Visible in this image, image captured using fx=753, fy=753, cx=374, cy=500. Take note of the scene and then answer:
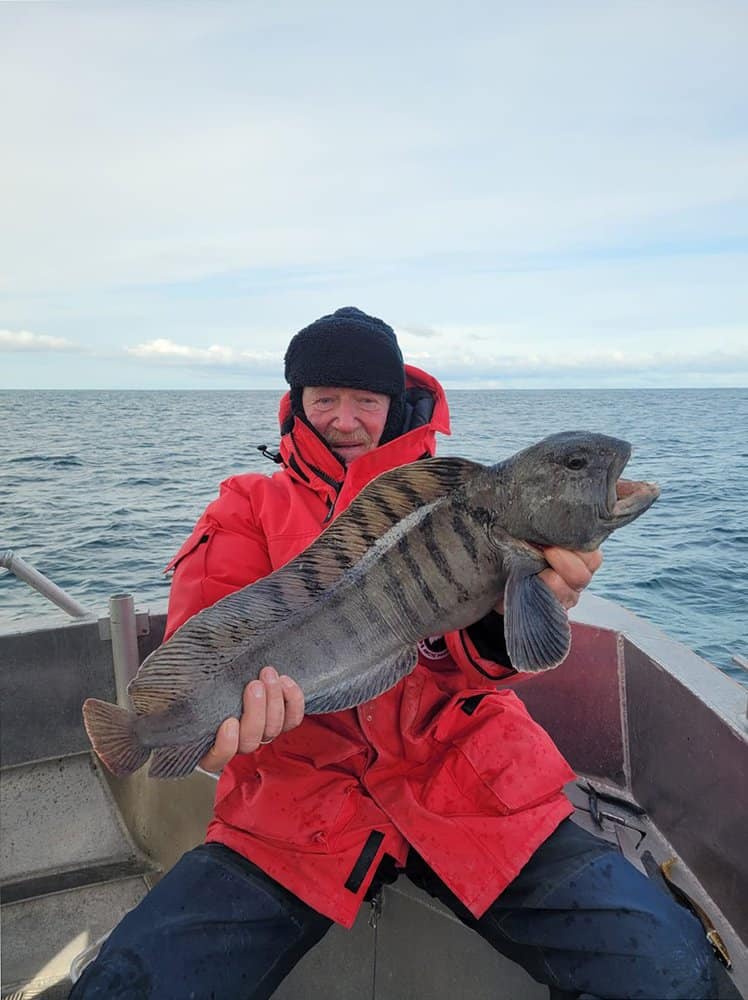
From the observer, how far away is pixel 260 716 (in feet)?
8.86

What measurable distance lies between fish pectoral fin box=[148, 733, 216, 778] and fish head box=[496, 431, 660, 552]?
4.59ft

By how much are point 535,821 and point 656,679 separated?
163 cm

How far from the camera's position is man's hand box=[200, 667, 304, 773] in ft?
8.83

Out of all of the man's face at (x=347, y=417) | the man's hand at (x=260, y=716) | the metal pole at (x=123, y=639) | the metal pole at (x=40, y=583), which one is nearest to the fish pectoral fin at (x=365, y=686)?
the man's hand at (x=260, y=716)

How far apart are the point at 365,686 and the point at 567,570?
892mm

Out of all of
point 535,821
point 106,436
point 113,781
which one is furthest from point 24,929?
point 106,436

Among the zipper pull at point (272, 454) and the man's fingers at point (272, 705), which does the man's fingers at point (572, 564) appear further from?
the zipper pull at point (272, 454)

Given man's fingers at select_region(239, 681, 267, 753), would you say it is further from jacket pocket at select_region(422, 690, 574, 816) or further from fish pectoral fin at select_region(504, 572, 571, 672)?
fish pectoral fin at select_region(504, 572, 571, 672)

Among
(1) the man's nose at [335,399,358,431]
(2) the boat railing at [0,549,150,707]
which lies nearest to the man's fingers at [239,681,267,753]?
(1) the man's nose at [335,399,358,431]

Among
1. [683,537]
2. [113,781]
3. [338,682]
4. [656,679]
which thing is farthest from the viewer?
[683,537]

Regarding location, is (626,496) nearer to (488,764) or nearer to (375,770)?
(488,764)

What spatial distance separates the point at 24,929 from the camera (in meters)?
4.29

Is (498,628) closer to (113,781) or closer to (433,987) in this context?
(433,987)

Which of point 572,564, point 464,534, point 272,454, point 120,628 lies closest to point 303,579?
point 464,534
